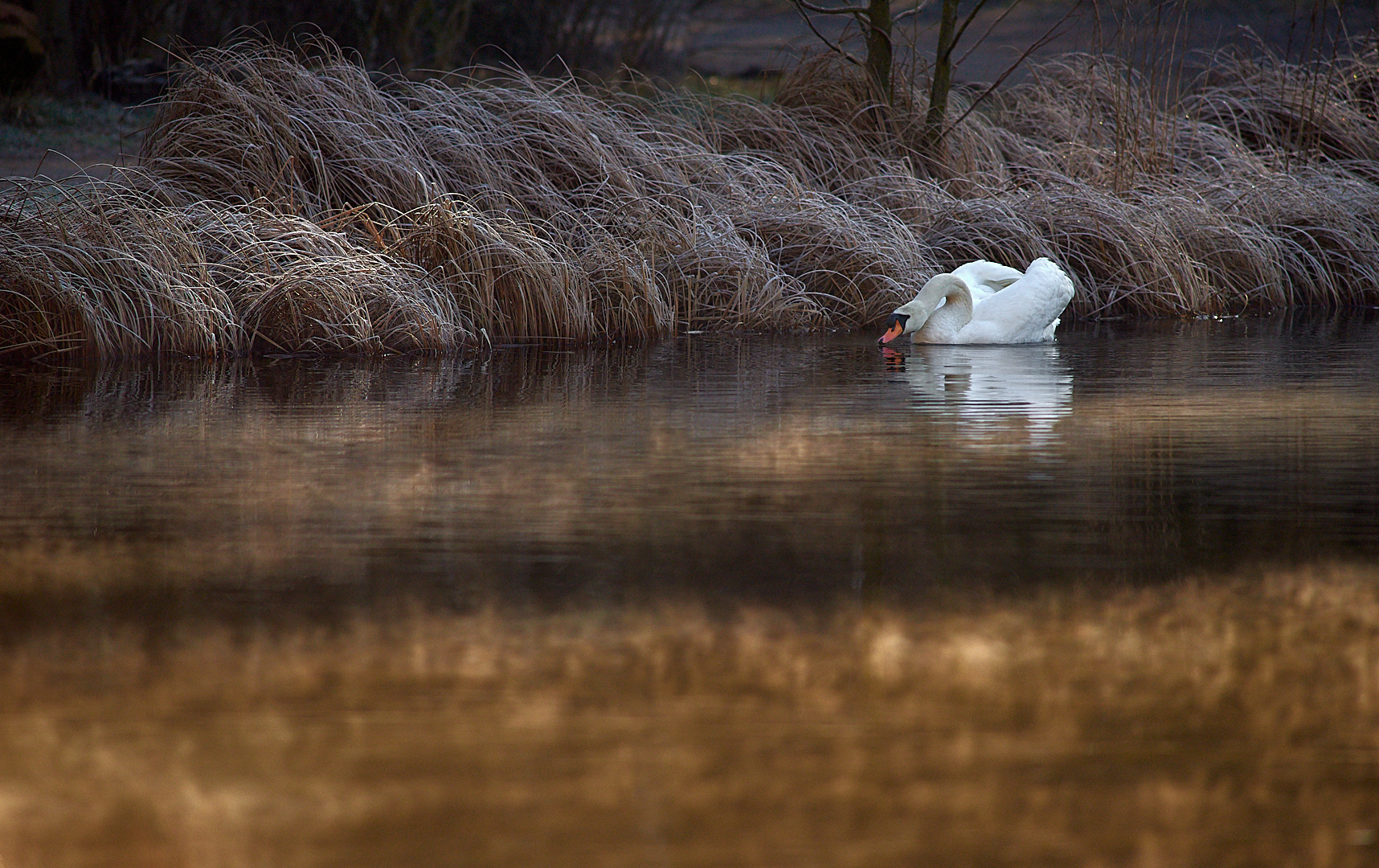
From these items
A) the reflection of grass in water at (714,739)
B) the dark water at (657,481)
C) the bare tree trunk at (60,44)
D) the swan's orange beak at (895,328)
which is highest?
the bare tree trunk at (60,44)

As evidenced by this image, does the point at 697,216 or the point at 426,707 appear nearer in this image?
the point at 426,707

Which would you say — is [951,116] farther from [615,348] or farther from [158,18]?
[158,18]

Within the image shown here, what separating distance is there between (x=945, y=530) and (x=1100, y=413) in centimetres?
212

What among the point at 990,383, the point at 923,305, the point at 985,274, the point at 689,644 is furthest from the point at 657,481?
the point at 985,274

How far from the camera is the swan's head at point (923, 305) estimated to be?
25.8 ft

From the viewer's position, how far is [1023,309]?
7.86 meters

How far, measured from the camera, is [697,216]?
9055mm

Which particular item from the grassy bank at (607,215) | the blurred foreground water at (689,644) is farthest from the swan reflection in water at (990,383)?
the grassy bank at (607,215)

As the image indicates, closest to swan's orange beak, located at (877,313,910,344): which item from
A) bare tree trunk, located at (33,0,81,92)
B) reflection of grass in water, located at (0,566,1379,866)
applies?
reflection of grass in water, located at (0,566,1379,866)

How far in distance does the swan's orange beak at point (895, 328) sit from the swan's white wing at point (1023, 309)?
13.0 inches

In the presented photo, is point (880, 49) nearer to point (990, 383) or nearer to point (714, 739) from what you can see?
point (990, 383)

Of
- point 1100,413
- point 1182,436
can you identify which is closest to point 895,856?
point 1182,436

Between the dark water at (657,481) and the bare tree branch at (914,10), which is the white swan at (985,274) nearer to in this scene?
the dark water at (657,481)

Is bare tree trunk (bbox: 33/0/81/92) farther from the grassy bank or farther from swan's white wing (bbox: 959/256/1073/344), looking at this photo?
swan's white wing (bbox: 959/256/1073/344)
